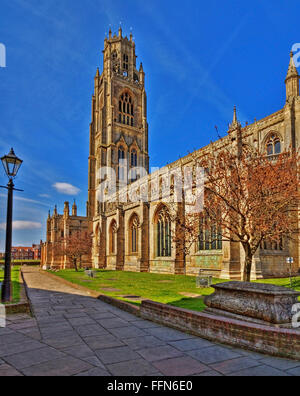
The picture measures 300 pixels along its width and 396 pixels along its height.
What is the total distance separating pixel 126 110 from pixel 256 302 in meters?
58.5

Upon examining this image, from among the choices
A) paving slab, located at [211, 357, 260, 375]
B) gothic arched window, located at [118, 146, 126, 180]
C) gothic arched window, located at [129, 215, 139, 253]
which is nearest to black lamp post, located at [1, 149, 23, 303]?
paving slab, located at [211, 357, 260, 375]

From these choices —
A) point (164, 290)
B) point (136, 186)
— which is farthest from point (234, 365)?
point (136, 186)

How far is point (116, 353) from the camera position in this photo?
443 cm

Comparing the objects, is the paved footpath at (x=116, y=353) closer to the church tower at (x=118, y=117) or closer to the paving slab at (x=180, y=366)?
the paving slab at (x=180, y=366)

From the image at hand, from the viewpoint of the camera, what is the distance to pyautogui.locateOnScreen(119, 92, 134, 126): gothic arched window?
2302 inches

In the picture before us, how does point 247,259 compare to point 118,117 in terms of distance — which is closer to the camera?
point 247,259

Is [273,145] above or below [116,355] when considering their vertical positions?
above

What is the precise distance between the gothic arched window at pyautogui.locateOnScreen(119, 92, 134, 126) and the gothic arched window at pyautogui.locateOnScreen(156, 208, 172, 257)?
36047 millimetres

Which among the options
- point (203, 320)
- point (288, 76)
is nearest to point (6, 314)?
point (203, 320)

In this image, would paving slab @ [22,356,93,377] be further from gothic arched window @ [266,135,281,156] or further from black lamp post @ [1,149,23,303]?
gothic arched window @ [266,135,281,156]

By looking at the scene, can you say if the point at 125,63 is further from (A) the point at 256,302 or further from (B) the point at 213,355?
(B) the point at 213,355

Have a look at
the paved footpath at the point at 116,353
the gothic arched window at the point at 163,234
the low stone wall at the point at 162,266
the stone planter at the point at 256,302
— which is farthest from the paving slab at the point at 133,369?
the gothic arched window at the point at 163,234
